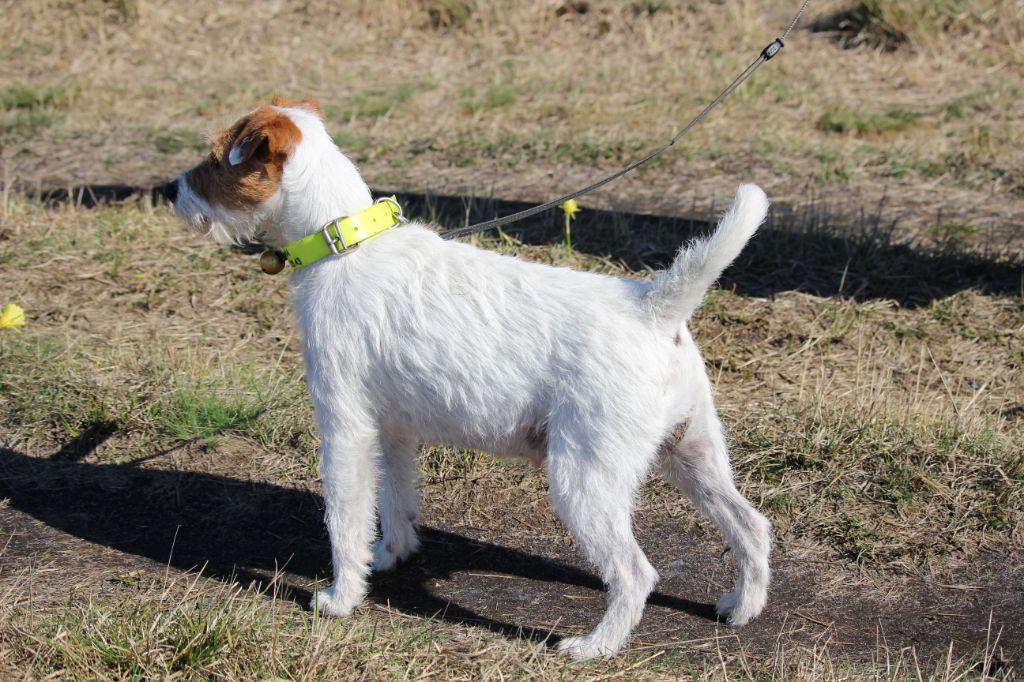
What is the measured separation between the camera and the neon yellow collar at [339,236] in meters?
3.53

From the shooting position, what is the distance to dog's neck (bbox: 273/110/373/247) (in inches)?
141

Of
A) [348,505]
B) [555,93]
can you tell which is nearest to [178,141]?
[555,93]

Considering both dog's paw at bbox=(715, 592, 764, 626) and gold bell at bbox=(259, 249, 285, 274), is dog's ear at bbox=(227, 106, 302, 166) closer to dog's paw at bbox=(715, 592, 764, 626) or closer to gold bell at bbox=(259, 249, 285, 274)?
gold bell at bbox=(259, 249, 285, 274)

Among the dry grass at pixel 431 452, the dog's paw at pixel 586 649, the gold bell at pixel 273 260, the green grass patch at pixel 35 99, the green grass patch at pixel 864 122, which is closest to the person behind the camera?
the dry grass at pixel 431 452

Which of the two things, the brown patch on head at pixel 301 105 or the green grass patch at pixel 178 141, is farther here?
the green grass patch at pixel 178 141

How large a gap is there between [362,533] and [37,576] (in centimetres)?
116

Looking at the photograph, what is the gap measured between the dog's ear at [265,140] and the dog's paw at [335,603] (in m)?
1.48

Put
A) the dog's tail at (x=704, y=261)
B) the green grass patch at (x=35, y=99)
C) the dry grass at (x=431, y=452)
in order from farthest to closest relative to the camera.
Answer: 1. the green grass patch at (x=35, y=99)
2. the dry grass at (x=431, y=452)
3. the dog's tail at (x=704, y=261)

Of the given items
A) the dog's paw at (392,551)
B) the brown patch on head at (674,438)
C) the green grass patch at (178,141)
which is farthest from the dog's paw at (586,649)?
the green grass patch at (178,141)

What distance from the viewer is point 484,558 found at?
4168mm

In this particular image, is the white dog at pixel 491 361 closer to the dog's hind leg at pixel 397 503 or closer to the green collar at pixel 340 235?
the green collar at pixel 340 235

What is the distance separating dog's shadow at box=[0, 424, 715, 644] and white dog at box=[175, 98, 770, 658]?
336mm

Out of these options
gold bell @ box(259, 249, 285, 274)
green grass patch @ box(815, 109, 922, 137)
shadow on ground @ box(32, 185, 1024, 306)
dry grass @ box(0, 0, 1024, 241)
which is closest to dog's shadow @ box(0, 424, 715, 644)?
gold bell @ box(259, 249, 285, 274)

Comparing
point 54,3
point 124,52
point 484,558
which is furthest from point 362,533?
point 54,3
